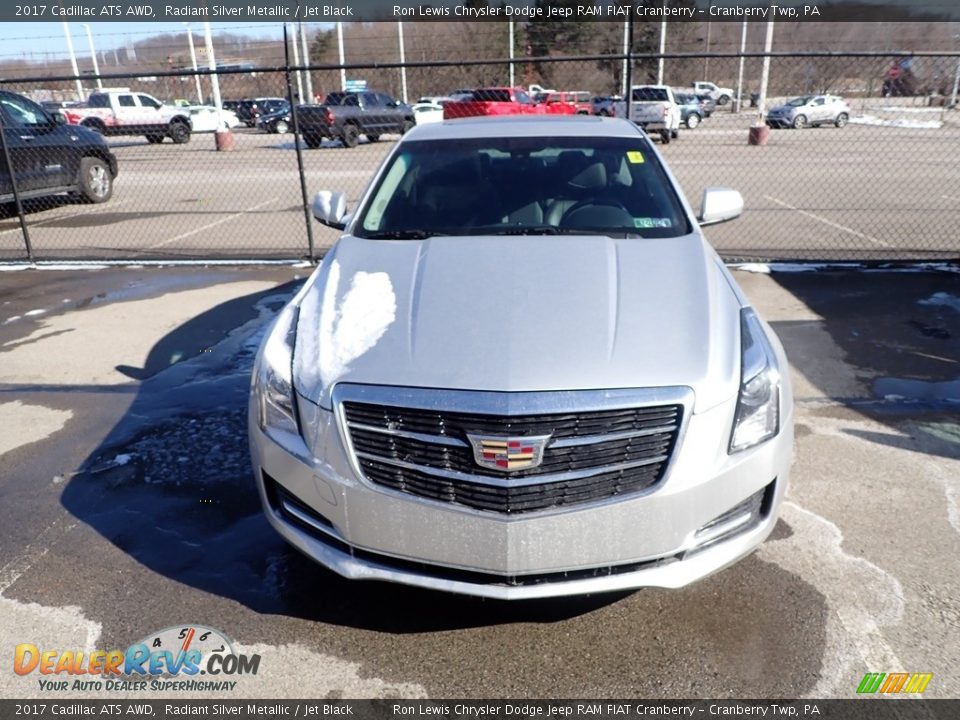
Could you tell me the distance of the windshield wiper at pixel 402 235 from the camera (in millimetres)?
3680

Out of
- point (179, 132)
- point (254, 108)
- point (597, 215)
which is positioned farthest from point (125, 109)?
point (597, 215)

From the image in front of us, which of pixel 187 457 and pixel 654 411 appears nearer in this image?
pixel 654 411

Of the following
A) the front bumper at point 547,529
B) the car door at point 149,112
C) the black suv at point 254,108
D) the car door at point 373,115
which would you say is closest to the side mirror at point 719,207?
the front bumper at point 547,529

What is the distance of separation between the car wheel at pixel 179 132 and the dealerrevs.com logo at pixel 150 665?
29807 mm

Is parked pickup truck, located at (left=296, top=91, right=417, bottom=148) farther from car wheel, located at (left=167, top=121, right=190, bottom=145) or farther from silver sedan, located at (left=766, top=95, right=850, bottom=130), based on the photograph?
silver sedan, located at (left=766, top=95, right=850, bottom=130)

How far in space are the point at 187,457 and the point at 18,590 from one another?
1.16 meters

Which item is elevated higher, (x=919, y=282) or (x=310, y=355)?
(x=310, y=355)

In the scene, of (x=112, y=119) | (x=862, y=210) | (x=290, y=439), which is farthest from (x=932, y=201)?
(x=112, y=119)

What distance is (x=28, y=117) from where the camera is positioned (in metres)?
11.6

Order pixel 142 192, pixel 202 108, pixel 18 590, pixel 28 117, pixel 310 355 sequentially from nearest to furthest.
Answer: pixel 310 355, pixel 18 590, pixel 28 117, pixel 142 192, pixel 202 108

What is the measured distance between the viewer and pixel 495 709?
2414 millimetres

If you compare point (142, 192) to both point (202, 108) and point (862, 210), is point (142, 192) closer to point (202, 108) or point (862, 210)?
point (862, 210)

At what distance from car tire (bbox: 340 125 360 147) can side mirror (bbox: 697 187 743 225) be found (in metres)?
20.7

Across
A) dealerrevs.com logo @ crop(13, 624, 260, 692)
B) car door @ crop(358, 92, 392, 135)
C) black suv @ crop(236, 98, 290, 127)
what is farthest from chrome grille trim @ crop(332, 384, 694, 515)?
black suv @ crop(236, 98, 290, 127)
